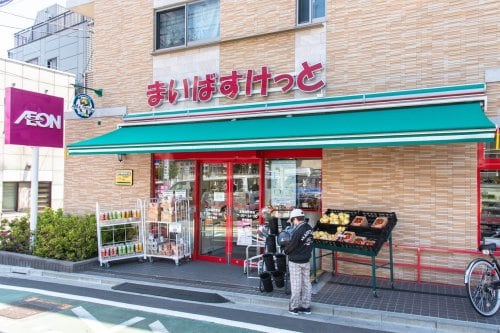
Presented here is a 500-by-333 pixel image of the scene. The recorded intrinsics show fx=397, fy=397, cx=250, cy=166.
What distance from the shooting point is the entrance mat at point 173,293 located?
24.5ft

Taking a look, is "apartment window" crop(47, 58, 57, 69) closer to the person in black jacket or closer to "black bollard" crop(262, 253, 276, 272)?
"black bollard" crop(262, 253, 276, 272)

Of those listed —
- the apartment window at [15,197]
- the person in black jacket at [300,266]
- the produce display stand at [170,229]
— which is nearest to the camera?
the person in black jacket at [300,266]

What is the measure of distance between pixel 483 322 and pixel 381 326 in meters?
1.47

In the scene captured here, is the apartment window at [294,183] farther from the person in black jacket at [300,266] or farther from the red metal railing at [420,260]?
the person in black jacket at [300,266]

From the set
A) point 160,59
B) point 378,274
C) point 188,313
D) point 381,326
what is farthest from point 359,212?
point 160,59

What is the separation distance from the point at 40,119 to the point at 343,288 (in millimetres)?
8789

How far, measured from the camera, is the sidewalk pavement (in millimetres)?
6113

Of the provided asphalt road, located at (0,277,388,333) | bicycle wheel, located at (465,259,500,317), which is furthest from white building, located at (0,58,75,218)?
bicycle wheel, located at (465,259,500,317)

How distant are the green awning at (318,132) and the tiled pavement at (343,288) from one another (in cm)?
273

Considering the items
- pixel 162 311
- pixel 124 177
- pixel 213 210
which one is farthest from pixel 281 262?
pixel 124 177

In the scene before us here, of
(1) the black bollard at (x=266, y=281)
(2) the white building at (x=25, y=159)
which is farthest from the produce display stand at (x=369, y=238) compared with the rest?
(2) the white building at (x=25, y=159)

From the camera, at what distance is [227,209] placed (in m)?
10.1

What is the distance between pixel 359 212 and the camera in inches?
328

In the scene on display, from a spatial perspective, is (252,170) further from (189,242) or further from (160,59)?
(160,59)
